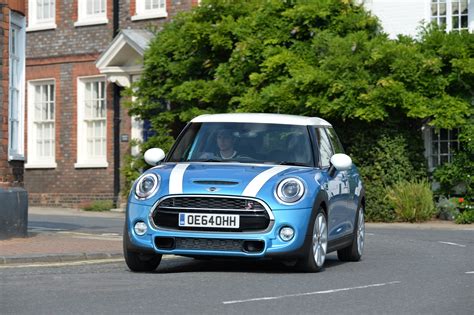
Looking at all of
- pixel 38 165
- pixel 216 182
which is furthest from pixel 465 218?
pixel 216 182

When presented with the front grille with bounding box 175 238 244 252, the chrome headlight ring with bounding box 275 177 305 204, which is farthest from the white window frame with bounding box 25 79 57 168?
the chrome headlight ring with bounding box 275 177 305 204

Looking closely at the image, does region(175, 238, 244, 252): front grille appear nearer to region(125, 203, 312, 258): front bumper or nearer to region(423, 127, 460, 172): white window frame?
region(125, 203, 312, 258): front bumper

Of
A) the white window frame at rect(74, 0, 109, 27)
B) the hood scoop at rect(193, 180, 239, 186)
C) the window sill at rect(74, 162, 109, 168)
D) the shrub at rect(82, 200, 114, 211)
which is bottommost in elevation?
the shrub at rect(82, 200, 114, 211)

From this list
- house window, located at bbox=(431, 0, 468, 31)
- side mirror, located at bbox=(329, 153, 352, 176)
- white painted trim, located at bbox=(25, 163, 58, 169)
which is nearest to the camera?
side mirror, located at bbox=(329, 153, 352, 176)

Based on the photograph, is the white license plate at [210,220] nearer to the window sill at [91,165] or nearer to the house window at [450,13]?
the house window at [450,13]

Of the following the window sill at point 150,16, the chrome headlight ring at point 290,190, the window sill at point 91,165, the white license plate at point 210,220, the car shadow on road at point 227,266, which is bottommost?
the car shadow on road at point 227,266

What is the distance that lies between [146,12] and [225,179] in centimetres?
2258

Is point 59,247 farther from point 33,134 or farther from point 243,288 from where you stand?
point 33,134

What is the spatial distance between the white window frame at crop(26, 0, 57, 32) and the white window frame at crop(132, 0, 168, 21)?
344 cm

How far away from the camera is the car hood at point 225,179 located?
12.6 metres

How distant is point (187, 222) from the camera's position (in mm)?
12672

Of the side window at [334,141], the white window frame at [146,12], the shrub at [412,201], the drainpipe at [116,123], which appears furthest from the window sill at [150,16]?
the side window at [334,141]

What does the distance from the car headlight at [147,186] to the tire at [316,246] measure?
157 centimetres

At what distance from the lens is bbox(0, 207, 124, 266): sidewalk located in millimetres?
14820
